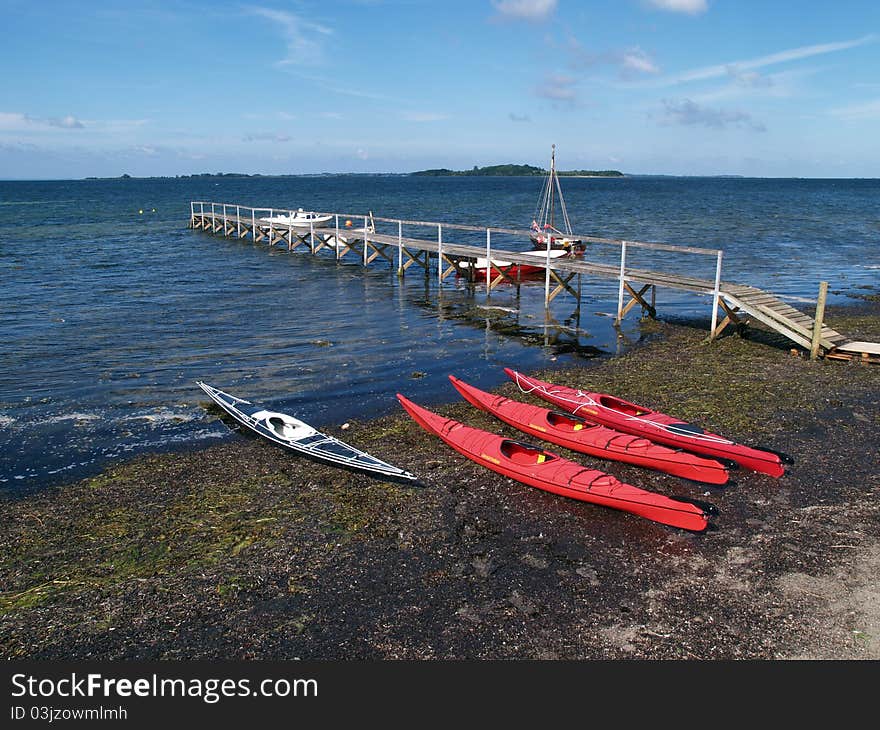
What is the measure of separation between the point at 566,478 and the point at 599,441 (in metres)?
2.12

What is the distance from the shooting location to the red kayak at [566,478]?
10.5 meters

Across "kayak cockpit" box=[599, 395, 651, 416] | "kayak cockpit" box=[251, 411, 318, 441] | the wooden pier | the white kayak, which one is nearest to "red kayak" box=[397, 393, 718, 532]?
the white kayak

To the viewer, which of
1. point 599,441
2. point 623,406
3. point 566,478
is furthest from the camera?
point 623,406

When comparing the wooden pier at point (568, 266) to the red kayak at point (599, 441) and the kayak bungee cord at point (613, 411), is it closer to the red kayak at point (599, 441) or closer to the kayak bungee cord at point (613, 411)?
the kayak bungee cord at point (613, 411)

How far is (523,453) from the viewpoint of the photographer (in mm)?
12703

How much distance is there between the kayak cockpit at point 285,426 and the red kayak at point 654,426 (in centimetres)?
609

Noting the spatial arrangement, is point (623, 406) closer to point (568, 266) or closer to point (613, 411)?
point (613, 411)

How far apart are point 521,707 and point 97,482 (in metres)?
9.33

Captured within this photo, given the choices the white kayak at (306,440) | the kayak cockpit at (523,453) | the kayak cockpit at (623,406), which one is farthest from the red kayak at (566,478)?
the kayak cockpit at (623,406)

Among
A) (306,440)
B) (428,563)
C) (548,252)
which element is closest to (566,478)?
(428,563)

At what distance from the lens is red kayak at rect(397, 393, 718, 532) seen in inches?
412

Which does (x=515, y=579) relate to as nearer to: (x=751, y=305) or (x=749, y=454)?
(x=749, y=454)

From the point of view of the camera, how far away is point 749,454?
1245 cm

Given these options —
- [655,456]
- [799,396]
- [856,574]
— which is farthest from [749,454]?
[799,396]
